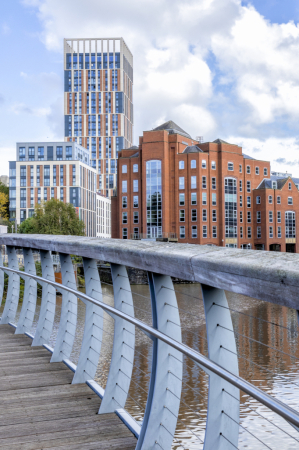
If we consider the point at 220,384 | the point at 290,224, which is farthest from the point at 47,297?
the point at 290,224

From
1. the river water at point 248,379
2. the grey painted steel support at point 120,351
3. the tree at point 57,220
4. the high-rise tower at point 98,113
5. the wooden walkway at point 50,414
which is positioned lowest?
the river water at point 248,379

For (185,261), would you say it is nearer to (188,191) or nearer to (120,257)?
(120,257)

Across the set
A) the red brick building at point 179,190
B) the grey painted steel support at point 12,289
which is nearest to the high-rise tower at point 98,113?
the red brick building at point 179,190

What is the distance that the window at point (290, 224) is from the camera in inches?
2778

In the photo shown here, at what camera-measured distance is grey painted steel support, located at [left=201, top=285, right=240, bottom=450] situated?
1.96 meters

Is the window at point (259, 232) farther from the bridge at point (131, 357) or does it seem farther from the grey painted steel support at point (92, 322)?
the grey painted steel support at point (92, 322)

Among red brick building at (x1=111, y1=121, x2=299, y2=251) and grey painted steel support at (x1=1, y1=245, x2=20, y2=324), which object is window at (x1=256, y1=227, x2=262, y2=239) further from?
grey painted steel support at (x1=1, y1=245, x2=20, y2=324)

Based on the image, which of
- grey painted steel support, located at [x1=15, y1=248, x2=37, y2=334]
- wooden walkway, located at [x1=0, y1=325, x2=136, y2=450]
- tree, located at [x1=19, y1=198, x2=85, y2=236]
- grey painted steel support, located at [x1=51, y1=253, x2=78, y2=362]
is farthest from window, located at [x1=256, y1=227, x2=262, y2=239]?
grey painted steel support, located at [x1=51, y1=253, x2=78, y2=362]

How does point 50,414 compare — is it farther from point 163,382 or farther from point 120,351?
point 163,382

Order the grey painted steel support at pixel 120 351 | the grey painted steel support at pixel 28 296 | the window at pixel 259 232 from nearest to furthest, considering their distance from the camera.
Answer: the grey painted steel support at pixel 120 351, the grey painted steel support at pixel 28 296, the window at pixel 259 232

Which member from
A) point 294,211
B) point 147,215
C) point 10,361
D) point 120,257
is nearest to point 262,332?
point 10,361

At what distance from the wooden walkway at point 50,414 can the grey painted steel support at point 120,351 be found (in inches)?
4.5

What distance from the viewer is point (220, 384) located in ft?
6.51

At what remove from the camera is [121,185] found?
64000 mm
